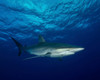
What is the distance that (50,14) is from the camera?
15.0 meters

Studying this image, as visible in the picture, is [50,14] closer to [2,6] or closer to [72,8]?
[72,8]

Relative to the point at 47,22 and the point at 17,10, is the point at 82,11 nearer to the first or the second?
the point at 47,22

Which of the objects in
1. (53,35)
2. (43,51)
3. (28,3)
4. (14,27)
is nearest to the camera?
(43,51)

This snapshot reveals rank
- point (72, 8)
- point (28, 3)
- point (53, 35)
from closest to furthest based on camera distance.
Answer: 1. point (28, 3)
2. point (72, 8)
3. point (53, 35)

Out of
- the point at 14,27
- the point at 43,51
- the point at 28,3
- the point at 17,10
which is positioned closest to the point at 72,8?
the point at 28,3

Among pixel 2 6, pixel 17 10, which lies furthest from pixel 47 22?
pixel 2 6

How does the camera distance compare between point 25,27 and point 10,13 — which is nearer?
point 10,13

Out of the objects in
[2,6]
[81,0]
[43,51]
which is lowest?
[43,51]

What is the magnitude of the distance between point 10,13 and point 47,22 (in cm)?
598

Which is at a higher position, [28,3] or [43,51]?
[28,3]

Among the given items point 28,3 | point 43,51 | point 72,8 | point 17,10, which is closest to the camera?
point 43,51

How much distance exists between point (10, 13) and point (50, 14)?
5.46 meters

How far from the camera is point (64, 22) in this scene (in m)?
18.2

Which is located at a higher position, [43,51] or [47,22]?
[47,22]
